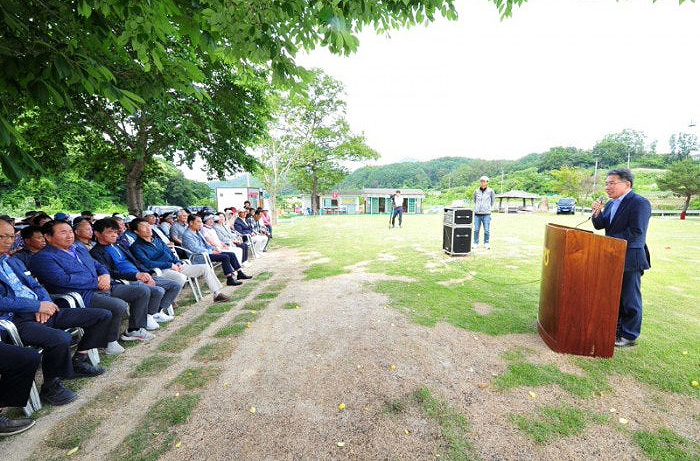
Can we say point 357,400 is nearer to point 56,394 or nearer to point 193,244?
point 56,394

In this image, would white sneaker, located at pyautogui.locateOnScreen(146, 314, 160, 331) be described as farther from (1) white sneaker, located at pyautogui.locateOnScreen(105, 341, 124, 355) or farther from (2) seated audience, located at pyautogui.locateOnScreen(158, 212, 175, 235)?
(2) seated audience, located at pyautogui.locateOnScreen(158, 212, 175, 235)

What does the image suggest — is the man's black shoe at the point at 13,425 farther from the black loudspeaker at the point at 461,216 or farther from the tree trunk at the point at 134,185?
the tree trunk at the point at 134,185

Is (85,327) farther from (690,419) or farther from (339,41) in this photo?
(690,419)

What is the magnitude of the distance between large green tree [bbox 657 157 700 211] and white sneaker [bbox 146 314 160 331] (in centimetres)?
4423

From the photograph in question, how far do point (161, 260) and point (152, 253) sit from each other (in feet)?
0.57

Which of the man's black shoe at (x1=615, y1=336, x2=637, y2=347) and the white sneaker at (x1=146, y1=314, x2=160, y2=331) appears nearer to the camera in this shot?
the man's black shoe at (x1=615, y1=336, x2=637, y2=347)

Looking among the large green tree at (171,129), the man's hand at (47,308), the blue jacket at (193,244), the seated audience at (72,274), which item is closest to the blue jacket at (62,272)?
the seated audience at (72,274)

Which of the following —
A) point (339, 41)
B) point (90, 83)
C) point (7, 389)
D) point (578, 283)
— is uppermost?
point (339, 41)

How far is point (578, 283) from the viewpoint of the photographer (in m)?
3.05

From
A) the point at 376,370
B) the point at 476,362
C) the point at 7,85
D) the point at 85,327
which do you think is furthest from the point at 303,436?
Answer: the point at 7,85

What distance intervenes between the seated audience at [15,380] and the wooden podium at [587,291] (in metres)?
4.59

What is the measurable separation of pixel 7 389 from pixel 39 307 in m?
0.70

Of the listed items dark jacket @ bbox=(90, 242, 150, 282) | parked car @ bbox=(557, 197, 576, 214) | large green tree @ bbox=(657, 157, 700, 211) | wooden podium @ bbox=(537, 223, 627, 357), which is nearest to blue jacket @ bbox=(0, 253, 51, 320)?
dark jacket @ bbox=(90, 242, 150, 282)

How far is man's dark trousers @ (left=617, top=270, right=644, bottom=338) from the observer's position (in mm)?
3250
